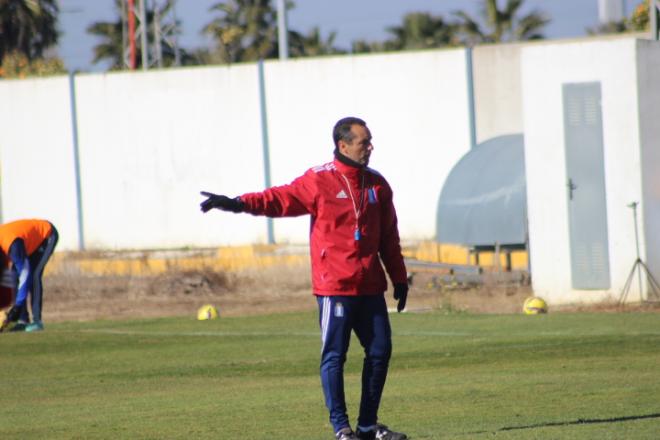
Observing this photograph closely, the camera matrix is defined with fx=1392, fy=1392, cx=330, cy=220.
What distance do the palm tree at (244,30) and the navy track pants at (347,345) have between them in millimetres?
60505

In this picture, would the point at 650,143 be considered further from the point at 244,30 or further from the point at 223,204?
the point at 244,30

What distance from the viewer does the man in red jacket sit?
27.9ft

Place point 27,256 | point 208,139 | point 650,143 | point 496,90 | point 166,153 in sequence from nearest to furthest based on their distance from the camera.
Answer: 1. point 27,256
2. point 650,143
3. point 496,90
4. point 208,139
5. point 166,153

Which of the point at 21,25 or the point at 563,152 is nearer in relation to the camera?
the point at 563,152

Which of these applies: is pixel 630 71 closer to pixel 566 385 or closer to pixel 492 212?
pixel 492 212

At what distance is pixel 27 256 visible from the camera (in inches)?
724

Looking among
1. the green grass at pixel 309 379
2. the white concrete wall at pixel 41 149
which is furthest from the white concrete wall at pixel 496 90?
the green grass at pixel 309 379

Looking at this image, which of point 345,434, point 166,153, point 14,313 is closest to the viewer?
point 345,434

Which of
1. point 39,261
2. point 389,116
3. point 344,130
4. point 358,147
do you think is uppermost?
point 389,116

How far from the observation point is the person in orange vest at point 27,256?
18188 mm

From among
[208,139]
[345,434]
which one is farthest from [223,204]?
[208,139]

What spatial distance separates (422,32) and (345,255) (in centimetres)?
7220

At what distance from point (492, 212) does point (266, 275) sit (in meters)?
5.35

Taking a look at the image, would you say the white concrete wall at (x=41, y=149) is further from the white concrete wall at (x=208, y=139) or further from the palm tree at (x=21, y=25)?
the palm tree at (x=21, y=25)
